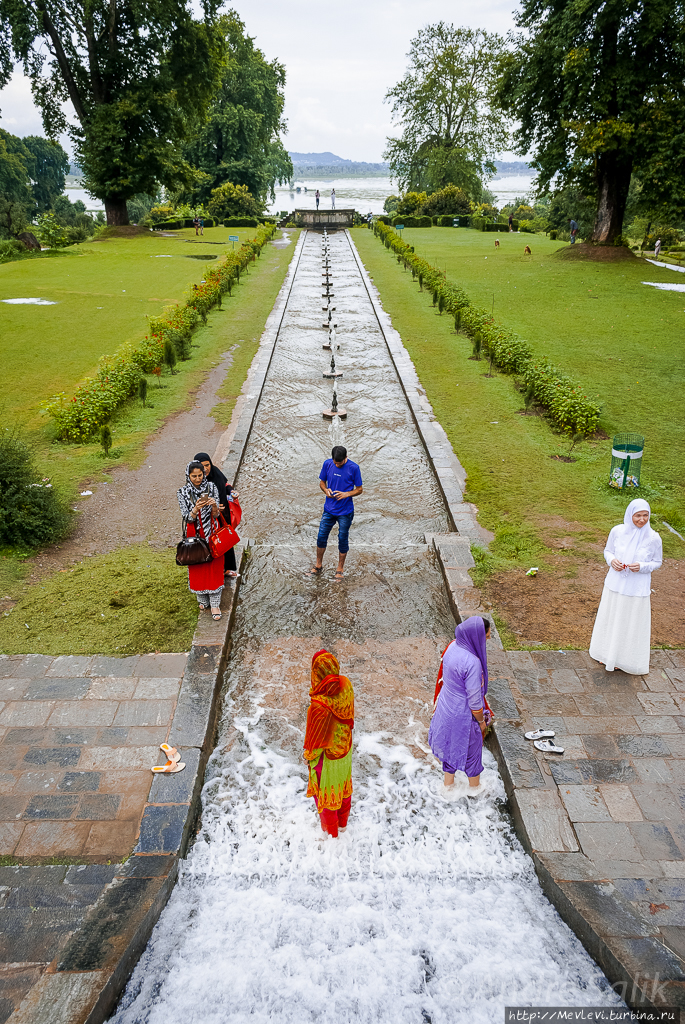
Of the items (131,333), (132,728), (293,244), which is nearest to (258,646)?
(132,728)

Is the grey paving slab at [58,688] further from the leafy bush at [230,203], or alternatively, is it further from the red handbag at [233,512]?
the leafy bush at [230,203]

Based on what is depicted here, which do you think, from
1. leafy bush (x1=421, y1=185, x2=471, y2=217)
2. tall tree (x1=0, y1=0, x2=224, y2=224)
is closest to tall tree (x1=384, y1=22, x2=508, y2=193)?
leafy bush (x1=421, y1=185, x2=471, y2=217)

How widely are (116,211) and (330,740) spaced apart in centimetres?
4046

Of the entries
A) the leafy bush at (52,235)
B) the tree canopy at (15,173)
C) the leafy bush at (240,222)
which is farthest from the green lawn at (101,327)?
the tree canopy at (15,173)

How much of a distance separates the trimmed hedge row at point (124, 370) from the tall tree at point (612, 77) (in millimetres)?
14546

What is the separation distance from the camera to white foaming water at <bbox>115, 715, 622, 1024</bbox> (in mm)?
3393

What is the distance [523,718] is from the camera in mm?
5035

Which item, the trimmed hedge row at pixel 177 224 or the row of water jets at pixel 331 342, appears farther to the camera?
the trimmed hedge row at pixel 177 224

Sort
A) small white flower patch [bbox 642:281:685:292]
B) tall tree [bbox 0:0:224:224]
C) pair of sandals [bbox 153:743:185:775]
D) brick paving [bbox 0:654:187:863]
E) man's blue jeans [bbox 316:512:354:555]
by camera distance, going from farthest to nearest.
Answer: tall tree [bbox 0:0:224:224] → small white flower patch [bbox 642:281:685:292] → man's blue jeans [bbox 316:512:354:555] → pair of sandals [bbox 153:743:185:775] → brick paving [bbox 0:654:187:863]

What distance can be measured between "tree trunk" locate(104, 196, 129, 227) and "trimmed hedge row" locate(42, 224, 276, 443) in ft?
65.2

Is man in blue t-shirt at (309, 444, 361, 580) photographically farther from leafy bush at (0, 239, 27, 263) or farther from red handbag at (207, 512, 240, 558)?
leafy bush at (0, 239, 27, 263)

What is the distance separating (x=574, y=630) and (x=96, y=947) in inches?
176

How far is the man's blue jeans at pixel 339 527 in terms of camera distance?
6598 mm

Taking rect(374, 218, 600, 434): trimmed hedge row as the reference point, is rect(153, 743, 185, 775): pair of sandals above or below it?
below
